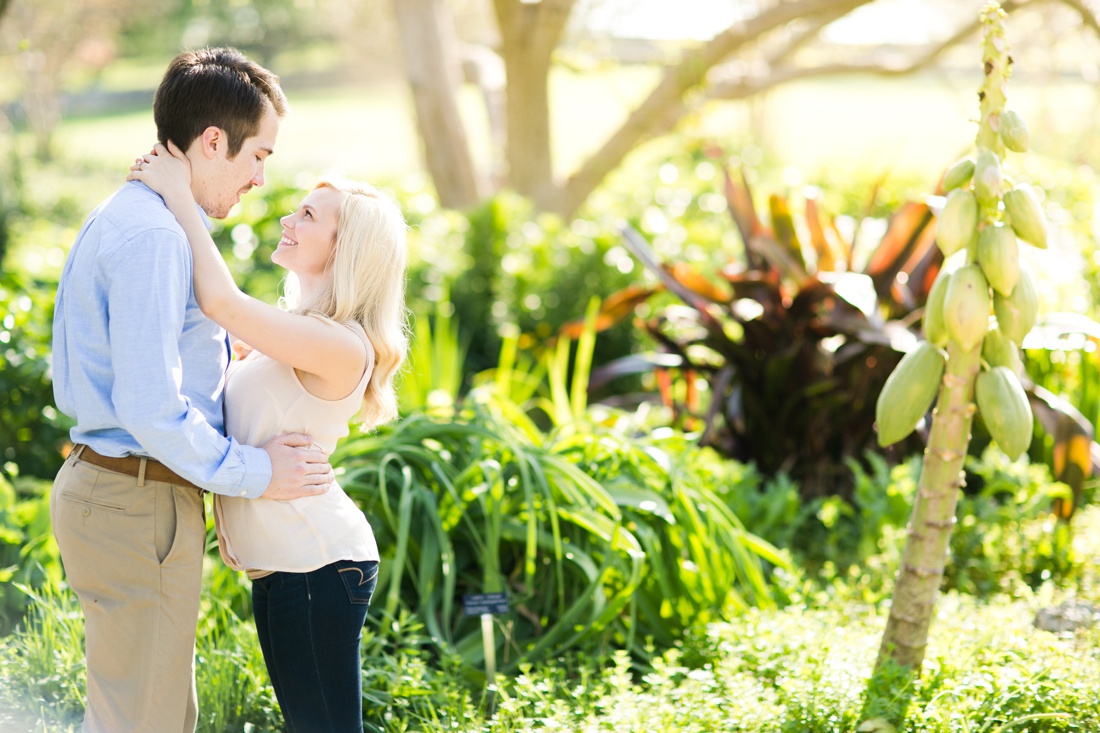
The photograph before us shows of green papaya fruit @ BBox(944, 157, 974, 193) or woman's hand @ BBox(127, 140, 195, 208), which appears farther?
green papaya fruit @ BBox(944, 157, 974, 193)

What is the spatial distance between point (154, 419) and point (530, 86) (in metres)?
6.17

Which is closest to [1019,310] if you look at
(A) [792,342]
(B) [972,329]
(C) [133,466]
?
(B) [972,329]

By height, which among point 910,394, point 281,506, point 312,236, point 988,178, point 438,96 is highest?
point 438,96

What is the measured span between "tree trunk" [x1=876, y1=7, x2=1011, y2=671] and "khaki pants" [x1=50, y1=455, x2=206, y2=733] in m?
1.64

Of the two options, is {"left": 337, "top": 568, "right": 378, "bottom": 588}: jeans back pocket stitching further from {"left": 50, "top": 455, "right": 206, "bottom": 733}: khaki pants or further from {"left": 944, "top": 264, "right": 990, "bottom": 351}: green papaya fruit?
{"left": 944, "top": 264, "right": 990, "bottom": 351}: green papaya fruit

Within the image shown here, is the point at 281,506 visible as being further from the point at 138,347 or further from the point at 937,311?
the point at 937,311

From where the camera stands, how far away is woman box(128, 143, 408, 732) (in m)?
1.93

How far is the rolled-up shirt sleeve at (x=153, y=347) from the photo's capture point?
1716mm

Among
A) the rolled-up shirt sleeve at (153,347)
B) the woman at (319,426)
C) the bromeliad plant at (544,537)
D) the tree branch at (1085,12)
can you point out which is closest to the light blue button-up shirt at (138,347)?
the rolled-up shirt sleeve at (153,347)

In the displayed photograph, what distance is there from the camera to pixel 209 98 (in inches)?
71.6

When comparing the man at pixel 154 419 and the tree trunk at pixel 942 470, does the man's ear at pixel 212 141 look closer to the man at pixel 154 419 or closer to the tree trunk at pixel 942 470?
the man at pixel 154 419

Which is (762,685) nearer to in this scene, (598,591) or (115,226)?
(598,591)

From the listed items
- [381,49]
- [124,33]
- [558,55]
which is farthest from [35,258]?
[124,33]

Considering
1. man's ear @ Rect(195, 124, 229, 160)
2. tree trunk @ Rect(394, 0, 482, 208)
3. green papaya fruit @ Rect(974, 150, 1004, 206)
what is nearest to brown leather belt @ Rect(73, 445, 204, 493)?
man's ear @ Rect(195, 124, 229, 160)
